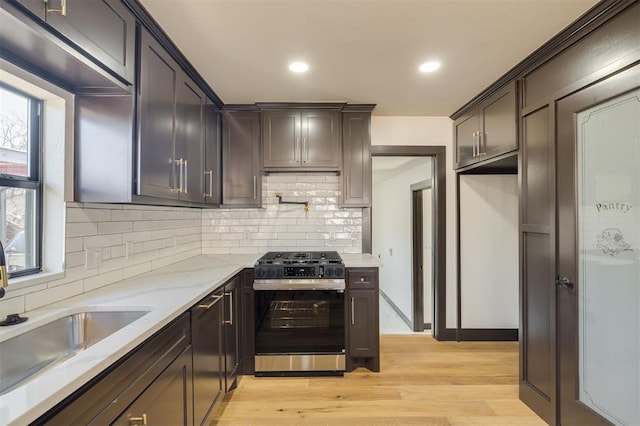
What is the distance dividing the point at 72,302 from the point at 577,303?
2.71 meters

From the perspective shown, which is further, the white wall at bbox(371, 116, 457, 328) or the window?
the white wall at bbox(371, 116, 457, 328)

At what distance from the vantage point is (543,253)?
1961 mm

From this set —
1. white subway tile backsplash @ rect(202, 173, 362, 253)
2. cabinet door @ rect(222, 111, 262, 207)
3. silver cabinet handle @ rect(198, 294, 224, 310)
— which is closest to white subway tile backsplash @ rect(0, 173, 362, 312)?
white subway tile backsplash @ rect(202, 173, 362, 253)

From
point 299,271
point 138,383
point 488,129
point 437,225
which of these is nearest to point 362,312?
point 299,271

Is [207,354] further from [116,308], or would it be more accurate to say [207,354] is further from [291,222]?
[291,222]

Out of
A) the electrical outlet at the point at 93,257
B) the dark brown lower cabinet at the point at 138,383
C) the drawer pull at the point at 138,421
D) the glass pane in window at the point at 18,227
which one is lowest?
Result: the drawer pull at the point at 138,421

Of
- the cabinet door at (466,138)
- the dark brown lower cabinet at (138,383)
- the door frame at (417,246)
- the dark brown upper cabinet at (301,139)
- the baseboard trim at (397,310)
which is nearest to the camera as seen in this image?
the dark brown lower cabinet at (138,383)

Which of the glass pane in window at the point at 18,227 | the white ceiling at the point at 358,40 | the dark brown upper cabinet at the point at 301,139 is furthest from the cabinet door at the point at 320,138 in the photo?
the glass pane in window at the point at 18,227

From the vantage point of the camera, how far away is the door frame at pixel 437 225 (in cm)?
325

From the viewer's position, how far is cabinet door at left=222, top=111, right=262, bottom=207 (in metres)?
3.00

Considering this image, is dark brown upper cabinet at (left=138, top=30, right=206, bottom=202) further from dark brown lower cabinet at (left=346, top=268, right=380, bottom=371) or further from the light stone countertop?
dark brown lower cabinet at (left=346, top=268, right=380, bottom=371)

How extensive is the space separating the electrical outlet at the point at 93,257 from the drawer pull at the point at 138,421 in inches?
38.1

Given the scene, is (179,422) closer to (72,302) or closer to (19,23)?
(72,302)

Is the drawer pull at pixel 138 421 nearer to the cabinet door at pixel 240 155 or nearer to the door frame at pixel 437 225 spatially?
the cabinet door at pixel 240 155
